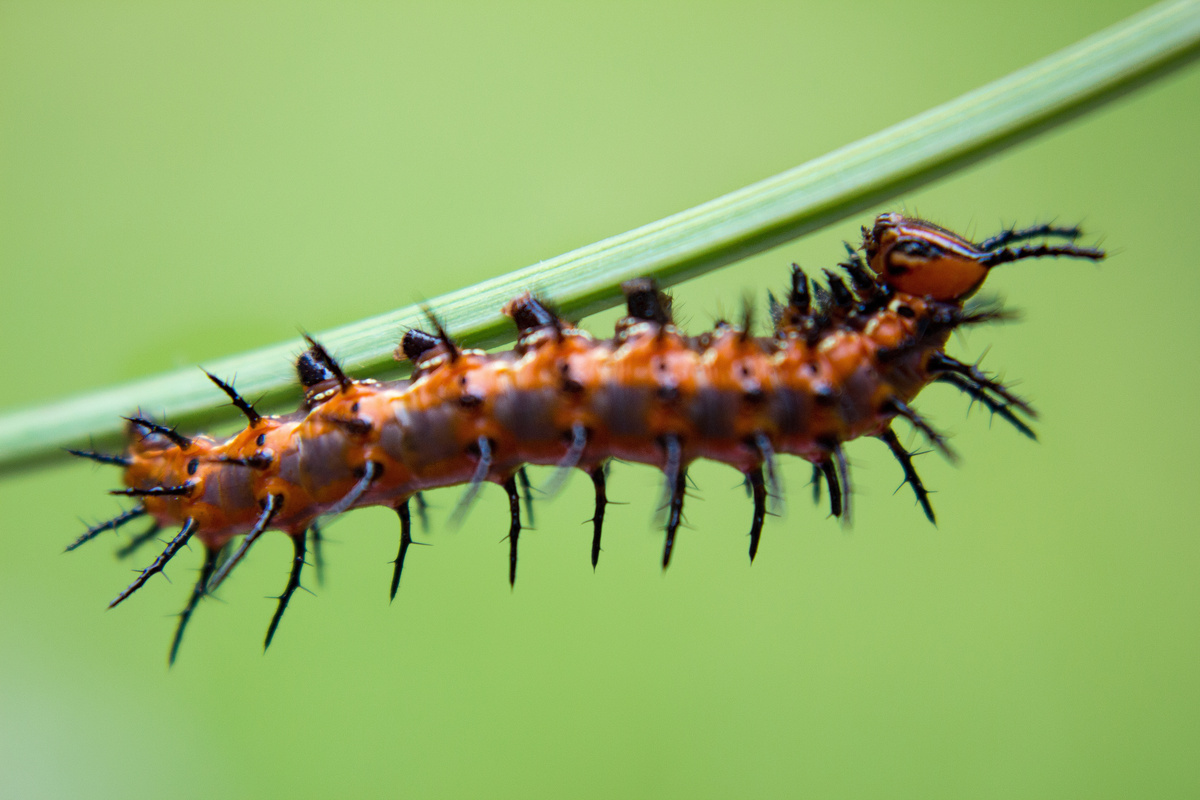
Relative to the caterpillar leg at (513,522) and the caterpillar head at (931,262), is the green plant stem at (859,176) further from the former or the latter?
the caterpillar leg at (513,522)

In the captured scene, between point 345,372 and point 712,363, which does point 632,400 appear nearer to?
point 712,363

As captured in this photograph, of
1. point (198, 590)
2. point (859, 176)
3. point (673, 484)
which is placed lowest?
point (198, 590)

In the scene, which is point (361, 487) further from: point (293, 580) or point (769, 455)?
point (769, 455)

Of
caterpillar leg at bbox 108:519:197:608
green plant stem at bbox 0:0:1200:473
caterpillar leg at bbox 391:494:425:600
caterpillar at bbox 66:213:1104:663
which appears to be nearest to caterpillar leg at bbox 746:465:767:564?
caterpillar at bbox 66:213:1104:663

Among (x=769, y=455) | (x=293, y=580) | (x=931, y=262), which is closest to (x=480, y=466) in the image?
(x=293, y=580)

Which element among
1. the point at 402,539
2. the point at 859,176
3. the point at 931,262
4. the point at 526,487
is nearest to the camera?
the point at 859,176

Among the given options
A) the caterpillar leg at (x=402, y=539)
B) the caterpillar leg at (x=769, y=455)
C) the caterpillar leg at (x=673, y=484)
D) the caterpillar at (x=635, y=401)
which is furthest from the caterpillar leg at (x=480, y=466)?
the caterpillar leg at (x=769, y=455)
